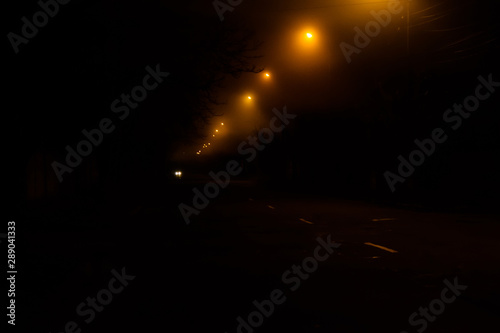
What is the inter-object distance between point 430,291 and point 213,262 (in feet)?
14.9

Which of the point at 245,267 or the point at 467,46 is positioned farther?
the point at 467,46

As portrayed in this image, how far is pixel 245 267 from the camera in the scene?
11.0m

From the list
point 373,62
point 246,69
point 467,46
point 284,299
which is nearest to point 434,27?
point 467,46

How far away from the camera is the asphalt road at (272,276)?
7.21 m

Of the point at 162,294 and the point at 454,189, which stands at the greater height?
the point at 454,189

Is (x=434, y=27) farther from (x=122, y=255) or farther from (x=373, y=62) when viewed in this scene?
(x=122, y=255)

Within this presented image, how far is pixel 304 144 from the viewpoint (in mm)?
51000

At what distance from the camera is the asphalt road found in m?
7.21

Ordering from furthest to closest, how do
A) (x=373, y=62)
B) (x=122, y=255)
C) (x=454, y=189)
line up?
(x=373, y=62), (x=454, y=189), (x=122, y=255)

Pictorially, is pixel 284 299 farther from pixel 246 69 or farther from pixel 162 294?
pixel 246 69

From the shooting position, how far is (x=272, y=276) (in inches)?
396

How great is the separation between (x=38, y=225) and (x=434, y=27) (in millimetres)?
18112

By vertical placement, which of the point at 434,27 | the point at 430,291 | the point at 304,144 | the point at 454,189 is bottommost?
the point at 430,291

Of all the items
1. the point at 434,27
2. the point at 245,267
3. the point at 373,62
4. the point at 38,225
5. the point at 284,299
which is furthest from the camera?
the point at 373,62
